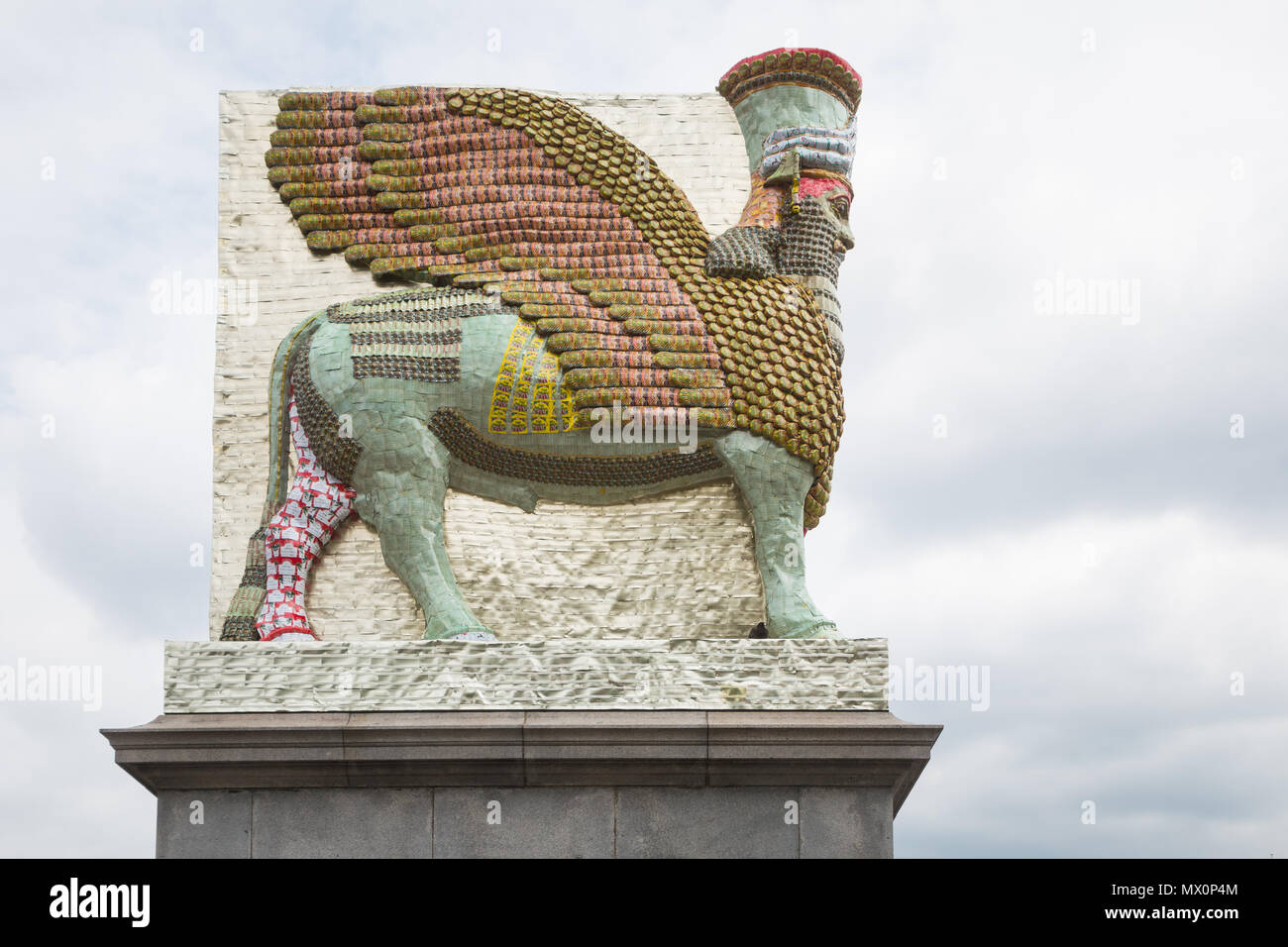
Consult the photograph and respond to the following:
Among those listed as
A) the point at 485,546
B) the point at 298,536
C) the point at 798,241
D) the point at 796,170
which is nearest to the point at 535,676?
the point at 485,546

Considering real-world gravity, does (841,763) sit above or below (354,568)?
below

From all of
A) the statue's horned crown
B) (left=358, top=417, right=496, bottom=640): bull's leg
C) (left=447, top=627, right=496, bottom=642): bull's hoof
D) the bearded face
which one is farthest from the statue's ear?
(left=447, top=627, right=496, bottom=642): bull's hoof

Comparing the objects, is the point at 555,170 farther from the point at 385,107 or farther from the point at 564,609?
the point at 564,609

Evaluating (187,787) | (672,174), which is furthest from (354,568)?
(672,174)

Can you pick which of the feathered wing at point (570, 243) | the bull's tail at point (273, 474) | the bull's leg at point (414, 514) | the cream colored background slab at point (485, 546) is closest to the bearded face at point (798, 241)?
the feathered wing at point (570, 243)

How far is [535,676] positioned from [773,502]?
189cm

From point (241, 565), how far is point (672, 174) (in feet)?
12.5

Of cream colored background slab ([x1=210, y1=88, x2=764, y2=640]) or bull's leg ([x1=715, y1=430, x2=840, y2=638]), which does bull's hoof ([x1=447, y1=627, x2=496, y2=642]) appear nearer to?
cream colored background slab ([x1=210, y1=88, x2=764, y2=640])

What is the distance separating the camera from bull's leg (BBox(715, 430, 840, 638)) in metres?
10.7

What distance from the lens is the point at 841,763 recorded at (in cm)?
977

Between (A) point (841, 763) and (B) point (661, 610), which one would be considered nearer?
(A) point (841, 763)

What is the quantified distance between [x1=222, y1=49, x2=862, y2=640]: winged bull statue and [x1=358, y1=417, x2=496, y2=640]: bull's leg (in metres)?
0.01

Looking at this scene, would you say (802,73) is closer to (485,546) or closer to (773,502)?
(773,502)
